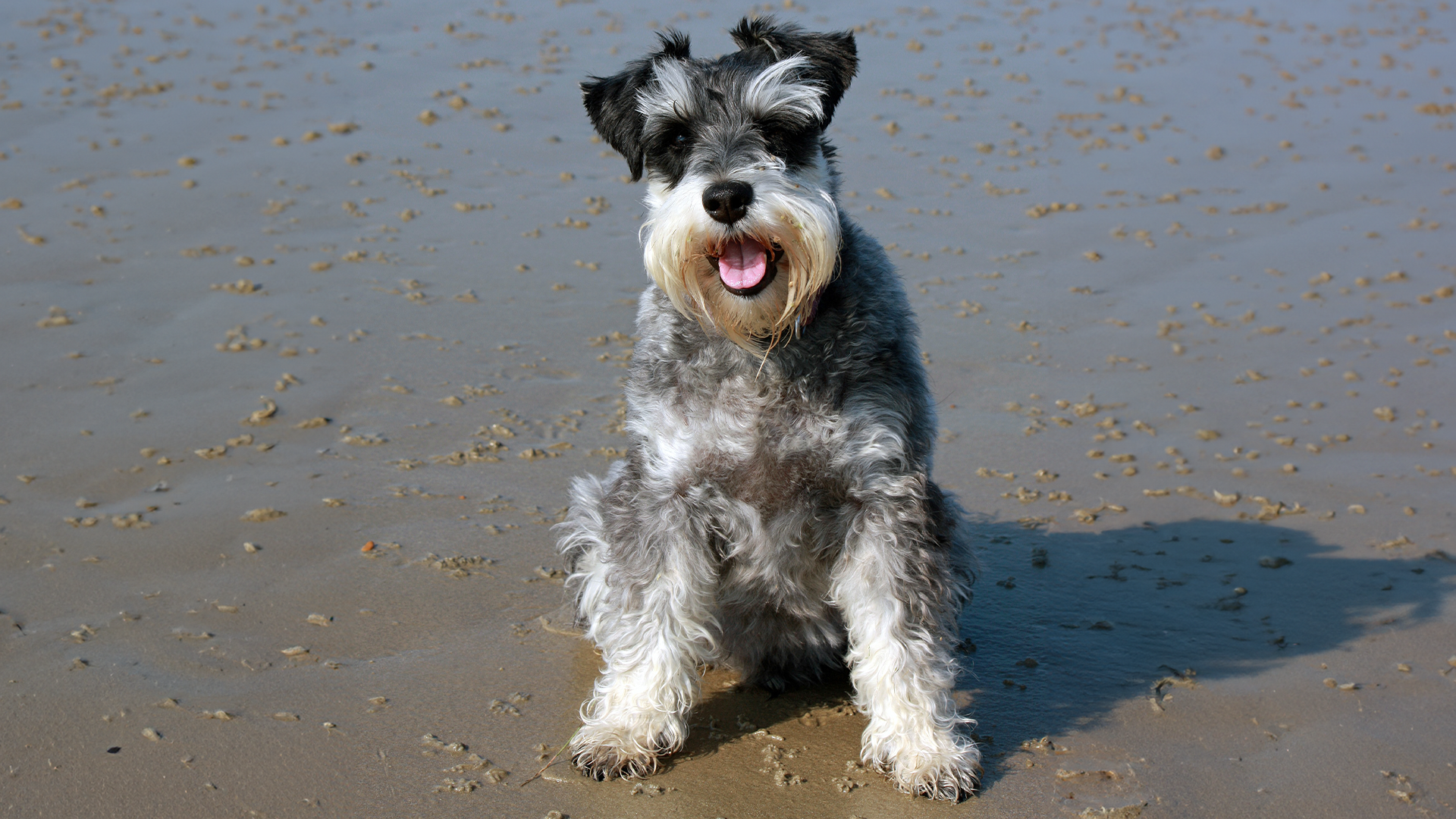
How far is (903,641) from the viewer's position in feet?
13.0

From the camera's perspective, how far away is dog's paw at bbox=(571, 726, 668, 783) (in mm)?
4023

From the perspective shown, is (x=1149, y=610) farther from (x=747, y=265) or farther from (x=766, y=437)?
(x=747, y=265)

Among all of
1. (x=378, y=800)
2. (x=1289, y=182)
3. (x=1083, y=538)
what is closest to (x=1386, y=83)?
(x=1289, y=182)

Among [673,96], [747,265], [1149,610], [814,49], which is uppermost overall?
[814,49]

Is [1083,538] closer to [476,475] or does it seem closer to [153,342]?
[476,475]

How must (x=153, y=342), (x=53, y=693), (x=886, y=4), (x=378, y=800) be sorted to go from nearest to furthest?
(x=378, y=800) < (x=53, y=693) < (x=153, y=342) < (x=886, y=4)

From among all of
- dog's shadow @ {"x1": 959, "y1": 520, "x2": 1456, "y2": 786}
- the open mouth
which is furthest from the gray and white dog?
dog's shadow @ {"x1": 959, "y1": 520, "x2": 1456, "y2": 786}

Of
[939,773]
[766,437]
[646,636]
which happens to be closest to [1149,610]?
[939,773]

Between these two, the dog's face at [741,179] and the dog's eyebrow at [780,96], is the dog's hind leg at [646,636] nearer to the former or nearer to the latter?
the dog's face at [741,179]

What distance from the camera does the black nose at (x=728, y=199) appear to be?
356 centimetres

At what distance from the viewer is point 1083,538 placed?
5770 mm

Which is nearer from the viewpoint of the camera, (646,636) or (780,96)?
(780,96)

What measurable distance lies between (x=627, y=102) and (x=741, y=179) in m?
0.64

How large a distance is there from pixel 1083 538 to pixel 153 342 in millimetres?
5122
